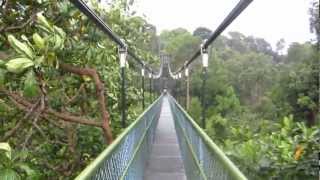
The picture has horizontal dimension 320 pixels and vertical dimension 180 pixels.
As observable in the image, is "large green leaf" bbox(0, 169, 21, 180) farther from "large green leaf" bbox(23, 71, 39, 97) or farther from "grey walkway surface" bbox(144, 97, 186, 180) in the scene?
"grey walkway surface" bbox(144, 97, 186, 180)

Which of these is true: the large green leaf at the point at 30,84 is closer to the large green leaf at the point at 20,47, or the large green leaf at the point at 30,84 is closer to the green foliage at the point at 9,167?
the large green leaf at the point at 20,47

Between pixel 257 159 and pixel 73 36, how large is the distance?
1290mm

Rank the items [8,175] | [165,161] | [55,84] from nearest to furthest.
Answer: [8,175] → [55,84] → [165,161]

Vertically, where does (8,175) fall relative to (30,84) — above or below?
below

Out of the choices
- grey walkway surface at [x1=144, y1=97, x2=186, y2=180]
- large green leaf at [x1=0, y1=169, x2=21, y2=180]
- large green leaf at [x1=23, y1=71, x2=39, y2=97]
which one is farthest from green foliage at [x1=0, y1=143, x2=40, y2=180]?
grey walkway surface at [x1=144, y1=97, x2=186, y2=180]

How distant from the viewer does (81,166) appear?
12.4ft

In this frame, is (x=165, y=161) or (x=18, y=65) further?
(x=165, y=161)

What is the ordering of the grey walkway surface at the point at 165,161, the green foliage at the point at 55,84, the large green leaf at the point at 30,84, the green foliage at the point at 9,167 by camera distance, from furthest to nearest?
the grey walkway surface at the point at 165,161 → the green foliage at the point at 55,84 → the large green leaf at the point at 30,84 → the green foliage at the point at 9,167

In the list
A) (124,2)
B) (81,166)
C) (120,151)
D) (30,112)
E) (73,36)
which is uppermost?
(124,2)

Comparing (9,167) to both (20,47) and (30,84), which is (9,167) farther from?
(20,47)

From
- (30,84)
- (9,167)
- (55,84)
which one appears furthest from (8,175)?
(55,84)

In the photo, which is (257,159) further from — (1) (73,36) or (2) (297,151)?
(1) (73,36)

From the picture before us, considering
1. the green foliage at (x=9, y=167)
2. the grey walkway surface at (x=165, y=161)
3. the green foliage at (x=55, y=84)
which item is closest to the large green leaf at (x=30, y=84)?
the green foliage at (x=55, y=84)

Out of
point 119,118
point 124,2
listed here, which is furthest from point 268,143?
point 124,2
